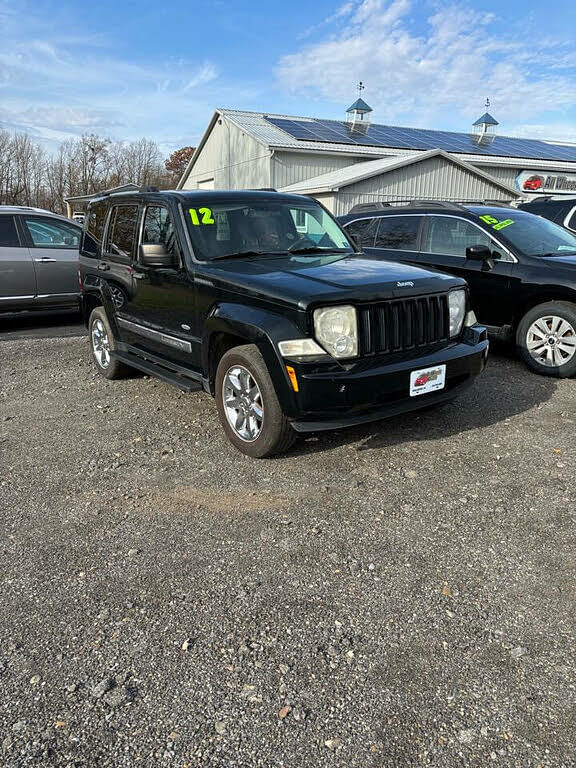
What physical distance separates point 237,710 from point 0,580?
1.52 m

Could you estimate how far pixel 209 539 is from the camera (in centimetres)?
325

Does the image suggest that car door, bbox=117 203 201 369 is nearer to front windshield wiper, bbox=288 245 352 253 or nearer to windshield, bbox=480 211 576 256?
front windshield wiper, bbox=288 245 352 253

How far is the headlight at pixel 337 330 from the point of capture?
3.74m

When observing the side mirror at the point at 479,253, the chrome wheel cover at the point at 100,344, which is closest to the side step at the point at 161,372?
the chrome wheel cover at the point at 100,344

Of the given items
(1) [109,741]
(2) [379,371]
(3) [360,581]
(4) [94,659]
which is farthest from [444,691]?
(2) [379,371]

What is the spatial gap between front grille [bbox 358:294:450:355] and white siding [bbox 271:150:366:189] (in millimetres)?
22078

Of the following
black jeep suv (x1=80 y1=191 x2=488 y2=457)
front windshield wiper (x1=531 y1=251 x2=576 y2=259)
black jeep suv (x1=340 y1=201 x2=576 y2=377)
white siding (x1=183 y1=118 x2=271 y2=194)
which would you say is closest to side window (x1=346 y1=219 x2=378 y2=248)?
black jeep suv (x1=340 y1=201 x2=576 y2=377)

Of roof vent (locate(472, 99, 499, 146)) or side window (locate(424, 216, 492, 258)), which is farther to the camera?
roof vent (locate(472, 99, 499, 146))

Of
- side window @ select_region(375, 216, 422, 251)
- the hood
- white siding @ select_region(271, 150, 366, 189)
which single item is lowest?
the hood

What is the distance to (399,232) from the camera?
25.7ft

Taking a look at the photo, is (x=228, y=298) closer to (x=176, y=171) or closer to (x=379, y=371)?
(x=379, y=371)

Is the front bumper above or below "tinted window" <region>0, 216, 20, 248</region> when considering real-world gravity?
below

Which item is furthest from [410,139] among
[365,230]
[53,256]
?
[53,256]

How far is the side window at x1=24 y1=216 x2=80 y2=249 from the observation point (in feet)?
29.4
